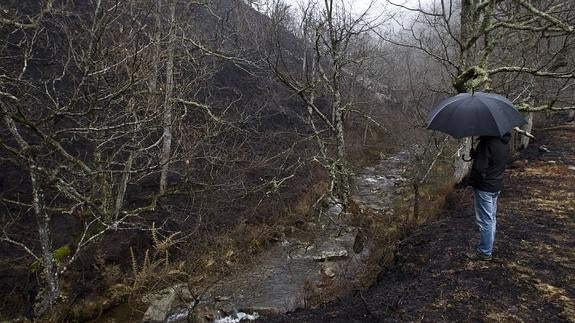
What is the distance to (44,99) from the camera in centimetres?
1089

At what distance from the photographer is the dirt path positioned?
424 centimetres

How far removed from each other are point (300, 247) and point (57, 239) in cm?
562

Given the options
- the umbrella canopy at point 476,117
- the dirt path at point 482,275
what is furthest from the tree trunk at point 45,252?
the umbrella canopy at point 476,117

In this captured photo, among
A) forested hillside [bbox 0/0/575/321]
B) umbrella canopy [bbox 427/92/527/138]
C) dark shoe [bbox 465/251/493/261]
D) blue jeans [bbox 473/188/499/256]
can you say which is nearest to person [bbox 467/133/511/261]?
blue jeans [bbox 473/188/499/256]

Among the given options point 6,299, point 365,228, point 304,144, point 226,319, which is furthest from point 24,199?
point 304,144

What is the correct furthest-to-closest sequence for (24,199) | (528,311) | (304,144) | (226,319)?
(304,144) < (24,199) < (226,319) < (528,311)

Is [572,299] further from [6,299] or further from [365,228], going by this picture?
[6,299]

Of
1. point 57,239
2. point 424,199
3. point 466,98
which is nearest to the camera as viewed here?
point 466,98

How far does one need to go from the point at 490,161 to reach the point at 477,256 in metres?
1.46

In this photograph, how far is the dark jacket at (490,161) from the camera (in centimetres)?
459

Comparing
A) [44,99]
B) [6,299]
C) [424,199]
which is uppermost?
[44,99]

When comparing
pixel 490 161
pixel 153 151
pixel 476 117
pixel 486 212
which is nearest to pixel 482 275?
pixel 486 212

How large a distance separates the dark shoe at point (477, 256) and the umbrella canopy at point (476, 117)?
1879 mm

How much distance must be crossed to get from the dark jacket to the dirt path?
1135mm
